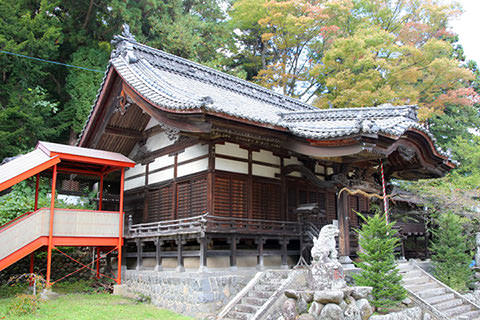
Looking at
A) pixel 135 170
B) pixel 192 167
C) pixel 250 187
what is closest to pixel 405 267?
pixel 250 187

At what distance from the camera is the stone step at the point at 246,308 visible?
9074 mm

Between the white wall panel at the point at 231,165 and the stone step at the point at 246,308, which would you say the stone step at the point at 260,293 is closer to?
the stone step at the point at 246,308

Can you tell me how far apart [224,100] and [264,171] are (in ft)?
10.1

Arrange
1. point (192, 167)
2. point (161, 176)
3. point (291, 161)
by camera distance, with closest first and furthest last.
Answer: point (192, 167) < point (291, 161) < point (161, 176)

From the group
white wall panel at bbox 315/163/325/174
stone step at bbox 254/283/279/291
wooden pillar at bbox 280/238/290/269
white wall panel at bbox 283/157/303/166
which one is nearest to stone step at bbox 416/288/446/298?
wooden pillar at bbox 280/238/290/269

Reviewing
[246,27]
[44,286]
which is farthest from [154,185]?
[246,27]

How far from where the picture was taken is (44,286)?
10.8 meters

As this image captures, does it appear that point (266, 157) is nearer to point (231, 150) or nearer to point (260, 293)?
point (231, 150)

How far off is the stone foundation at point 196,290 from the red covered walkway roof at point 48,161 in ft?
12.7

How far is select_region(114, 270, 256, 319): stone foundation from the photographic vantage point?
32.7 feet

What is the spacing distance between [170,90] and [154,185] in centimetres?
374

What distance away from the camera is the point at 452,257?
43.6 feet

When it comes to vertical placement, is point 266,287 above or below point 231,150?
below

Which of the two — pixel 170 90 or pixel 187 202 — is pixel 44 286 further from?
pixel 170 90
